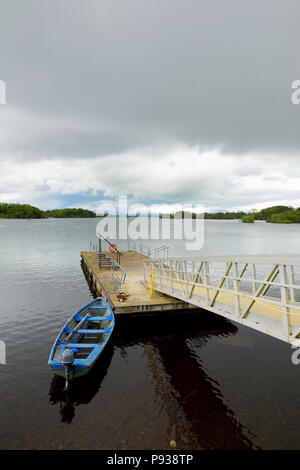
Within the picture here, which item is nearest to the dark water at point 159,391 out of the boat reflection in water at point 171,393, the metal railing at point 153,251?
the boat reflection in water at point 171,393

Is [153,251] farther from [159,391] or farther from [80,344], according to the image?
[159,391]

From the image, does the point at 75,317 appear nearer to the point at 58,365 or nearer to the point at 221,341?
the point at 58,365

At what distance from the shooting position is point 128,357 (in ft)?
30.3

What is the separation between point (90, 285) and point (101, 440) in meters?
14.9

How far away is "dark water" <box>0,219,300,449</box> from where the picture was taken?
5.60 metres

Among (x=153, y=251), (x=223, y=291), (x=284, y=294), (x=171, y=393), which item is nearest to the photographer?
(x=284, y=294)

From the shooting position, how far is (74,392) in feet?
23.5

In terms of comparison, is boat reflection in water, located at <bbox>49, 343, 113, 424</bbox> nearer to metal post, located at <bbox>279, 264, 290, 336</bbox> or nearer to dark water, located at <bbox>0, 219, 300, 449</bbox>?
dark water, located at <bbox>0, 219, 300, 449</bbox>

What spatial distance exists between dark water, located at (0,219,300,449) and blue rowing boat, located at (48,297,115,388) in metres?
0.70

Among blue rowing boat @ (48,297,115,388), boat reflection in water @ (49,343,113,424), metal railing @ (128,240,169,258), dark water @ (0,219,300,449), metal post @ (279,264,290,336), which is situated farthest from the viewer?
metal railing @ (128,240,169,258)

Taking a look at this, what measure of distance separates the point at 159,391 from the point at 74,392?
2594mm

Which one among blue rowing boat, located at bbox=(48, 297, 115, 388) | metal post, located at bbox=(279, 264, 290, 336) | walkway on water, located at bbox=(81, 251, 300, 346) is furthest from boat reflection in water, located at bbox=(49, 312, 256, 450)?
metal post, located at bbox=(279, 264, 290, 336)

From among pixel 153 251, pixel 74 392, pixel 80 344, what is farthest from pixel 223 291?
pixel 153 251
